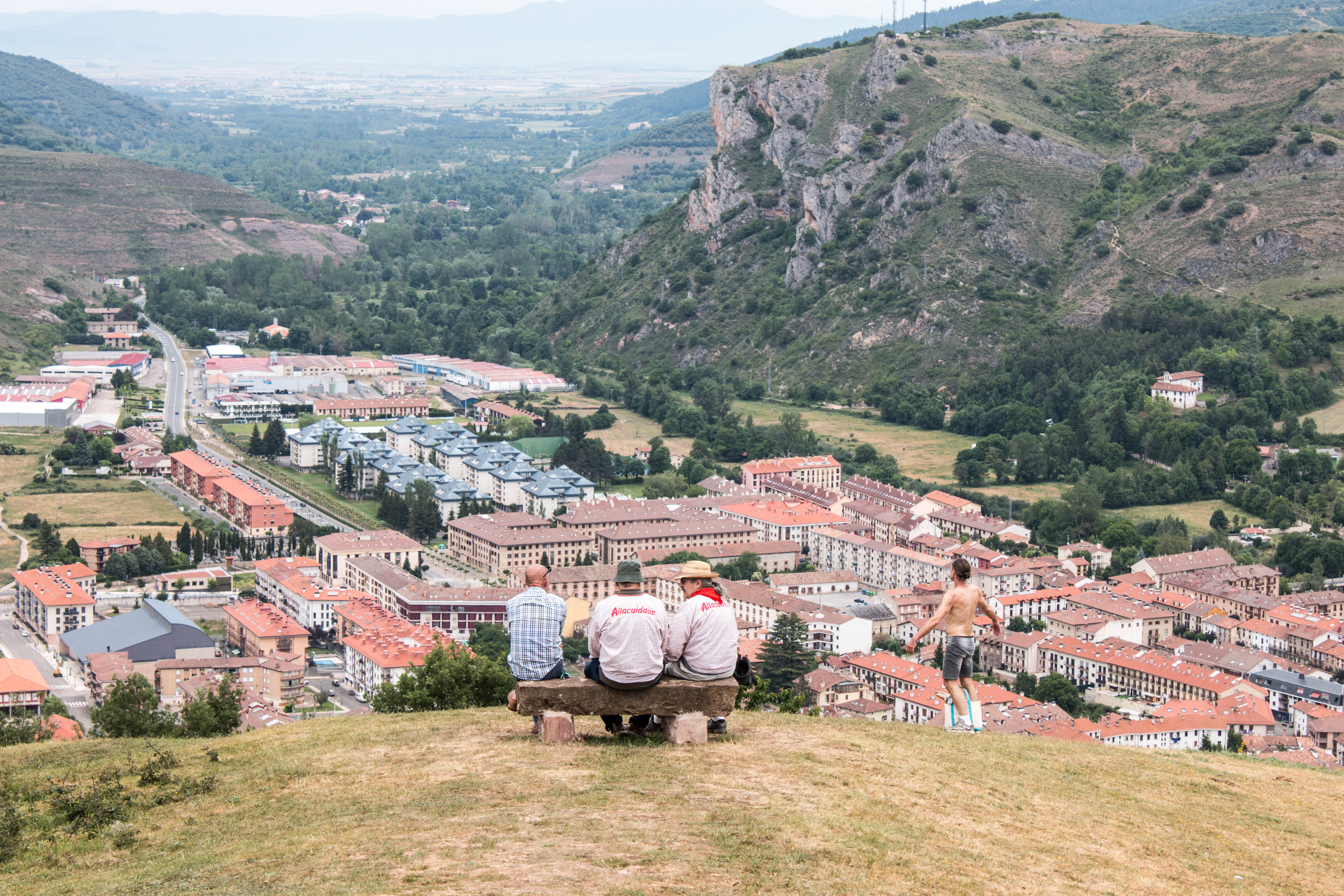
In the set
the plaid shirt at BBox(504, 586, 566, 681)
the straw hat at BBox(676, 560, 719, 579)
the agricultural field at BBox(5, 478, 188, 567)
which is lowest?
the agricultural field at BBox(5, 478, 188, 567)

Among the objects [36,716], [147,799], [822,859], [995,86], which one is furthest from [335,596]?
[995,86]

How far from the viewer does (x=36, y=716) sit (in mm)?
35125

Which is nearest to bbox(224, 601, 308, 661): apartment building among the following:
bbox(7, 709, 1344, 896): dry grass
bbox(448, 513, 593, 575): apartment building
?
bbox(448, 513, 593, 575): apartment building

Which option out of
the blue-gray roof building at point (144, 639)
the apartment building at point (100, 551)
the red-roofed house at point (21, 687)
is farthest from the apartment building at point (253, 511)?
the red-roofed house at point (21, 687)

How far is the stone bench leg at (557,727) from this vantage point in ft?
42.6

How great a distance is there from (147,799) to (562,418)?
74.3 meters

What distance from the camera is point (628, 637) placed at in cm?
1248

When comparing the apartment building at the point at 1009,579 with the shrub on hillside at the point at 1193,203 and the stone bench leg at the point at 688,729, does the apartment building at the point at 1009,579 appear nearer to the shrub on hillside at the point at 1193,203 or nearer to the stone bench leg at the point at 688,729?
the shrub on hillside at the point at 1193,203

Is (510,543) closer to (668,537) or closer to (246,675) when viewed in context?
(668,537)

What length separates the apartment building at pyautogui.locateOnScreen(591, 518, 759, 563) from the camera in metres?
64.3

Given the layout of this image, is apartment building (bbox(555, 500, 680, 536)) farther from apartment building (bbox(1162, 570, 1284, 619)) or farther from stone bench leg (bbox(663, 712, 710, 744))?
stone bench leg (bbox(663, 712, 710, 744))

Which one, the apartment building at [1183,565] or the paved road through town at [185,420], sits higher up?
the apartment building at [1183,565]

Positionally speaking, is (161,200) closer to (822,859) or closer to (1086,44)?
(1086,44)

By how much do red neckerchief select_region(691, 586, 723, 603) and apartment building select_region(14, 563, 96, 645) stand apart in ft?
136
